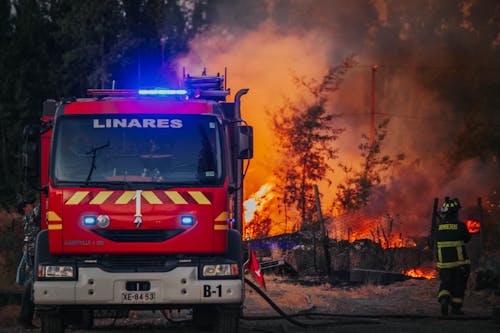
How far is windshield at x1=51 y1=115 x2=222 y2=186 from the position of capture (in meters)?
10.3

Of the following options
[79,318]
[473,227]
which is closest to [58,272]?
[79,318]

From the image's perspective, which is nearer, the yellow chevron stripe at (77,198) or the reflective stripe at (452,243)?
the yellow chevron stripe at (77,198)

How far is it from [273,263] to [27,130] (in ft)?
31.2

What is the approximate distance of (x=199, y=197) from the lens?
10.2m

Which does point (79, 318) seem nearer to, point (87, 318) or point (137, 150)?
point (87, 318)

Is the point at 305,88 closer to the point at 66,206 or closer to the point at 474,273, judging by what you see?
the point at 474,273

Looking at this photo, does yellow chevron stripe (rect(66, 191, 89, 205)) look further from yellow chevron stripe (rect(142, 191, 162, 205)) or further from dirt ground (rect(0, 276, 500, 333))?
dirt ground (rect(0, 276, 500, 333))

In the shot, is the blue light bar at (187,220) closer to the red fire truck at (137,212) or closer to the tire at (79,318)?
the red fire truck at (137,212)

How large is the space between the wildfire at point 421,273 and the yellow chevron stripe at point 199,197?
936 centimetres

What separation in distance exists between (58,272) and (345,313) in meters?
5.55

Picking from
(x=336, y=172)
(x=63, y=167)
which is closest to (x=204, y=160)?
(x=63, y=167)

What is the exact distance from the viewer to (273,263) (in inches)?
750

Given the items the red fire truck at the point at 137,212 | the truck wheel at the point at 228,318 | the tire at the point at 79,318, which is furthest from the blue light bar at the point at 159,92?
the tire at the point at 79,318

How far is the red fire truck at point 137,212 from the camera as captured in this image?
33.1 ft
